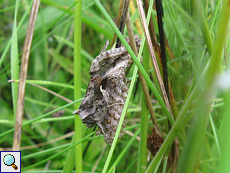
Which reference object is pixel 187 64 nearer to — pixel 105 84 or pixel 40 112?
pixel 105 84

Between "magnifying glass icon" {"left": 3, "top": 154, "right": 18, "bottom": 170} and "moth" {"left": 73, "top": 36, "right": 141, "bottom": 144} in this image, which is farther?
"magnifying glass icon" {"left": 3, "top": 154, "right": 18, "bottom": 170}

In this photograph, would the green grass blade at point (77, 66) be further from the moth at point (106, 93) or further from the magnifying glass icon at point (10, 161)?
the magnifying glass icon at point (10, 161)

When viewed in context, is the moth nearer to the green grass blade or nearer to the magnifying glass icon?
the green grass blade

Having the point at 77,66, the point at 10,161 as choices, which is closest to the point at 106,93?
the point at 77,66

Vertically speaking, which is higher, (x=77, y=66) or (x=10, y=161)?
(x=77, y=66)

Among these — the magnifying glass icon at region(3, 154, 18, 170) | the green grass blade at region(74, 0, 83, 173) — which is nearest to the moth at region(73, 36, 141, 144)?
the green grass blade at region(74, 0, 83, 173)

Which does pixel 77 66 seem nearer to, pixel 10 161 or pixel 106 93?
pixel 106 93

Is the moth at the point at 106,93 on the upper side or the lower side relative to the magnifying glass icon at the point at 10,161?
upper

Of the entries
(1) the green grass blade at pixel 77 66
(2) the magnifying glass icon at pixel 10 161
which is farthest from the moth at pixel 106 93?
(2) the magnifying glass icon at pixel 10 161

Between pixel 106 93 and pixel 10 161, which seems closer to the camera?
pixel 106 93
